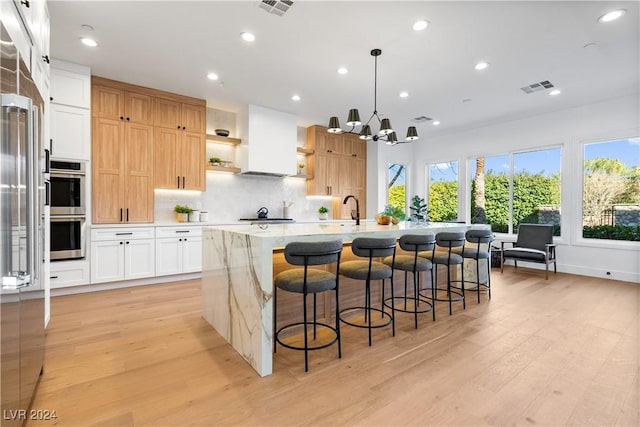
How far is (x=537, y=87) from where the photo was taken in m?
4.55

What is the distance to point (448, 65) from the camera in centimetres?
390

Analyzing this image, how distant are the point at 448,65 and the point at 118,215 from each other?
503 centimetres

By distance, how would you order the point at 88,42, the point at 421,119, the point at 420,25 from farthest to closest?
the point at 421,119 < the point at 88,42 < the point at 420,25

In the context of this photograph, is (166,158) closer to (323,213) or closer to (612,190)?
(323,213)

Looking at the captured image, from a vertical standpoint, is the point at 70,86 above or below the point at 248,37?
below

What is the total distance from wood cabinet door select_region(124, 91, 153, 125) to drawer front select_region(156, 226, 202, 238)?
1.69 m

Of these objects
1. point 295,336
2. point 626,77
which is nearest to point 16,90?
point 295,336

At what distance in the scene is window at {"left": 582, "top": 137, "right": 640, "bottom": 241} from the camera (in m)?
5.03

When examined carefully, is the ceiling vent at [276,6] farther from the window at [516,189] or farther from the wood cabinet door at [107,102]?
the window at [516,189]

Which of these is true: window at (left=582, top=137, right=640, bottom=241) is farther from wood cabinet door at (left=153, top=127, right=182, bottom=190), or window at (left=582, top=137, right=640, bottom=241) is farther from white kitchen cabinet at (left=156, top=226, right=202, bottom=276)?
wood cabinet door at (left=153, top=127, right=182, bottom=190)

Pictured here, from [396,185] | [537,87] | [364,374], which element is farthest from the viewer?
[396,185]

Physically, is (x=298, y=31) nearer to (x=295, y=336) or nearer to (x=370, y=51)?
(x=370, y=51)

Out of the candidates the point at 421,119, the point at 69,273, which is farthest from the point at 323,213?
the point at 69,273

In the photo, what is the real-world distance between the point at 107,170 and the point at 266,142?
2.53 m
